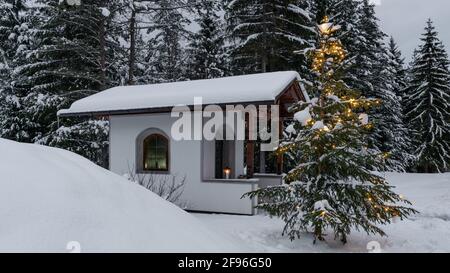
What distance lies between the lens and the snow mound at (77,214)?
2279 millimetres

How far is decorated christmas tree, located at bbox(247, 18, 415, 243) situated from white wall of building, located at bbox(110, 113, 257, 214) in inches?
128

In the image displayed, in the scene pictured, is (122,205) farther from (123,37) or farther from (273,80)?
(123,37)

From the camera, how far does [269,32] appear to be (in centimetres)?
1964

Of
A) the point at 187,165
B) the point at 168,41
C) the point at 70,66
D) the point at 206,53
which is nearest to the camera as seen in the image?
the point at 187,165

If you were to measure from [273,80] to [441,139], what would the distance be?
2104 cm

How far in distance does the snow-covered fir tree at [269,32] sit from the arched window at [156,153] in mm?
8242

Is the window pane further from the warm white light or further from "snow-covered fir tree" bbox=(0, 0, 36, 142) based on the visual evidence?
"snow-covered fir tree" bbox=(0, 0, 36, 142)

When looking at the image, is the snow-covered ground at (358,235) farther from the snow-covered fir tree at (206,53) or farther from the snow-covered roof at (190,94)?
the snow-covered fir tree at (206,53)

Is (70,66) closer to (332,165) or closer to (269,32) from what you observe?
(269,32)

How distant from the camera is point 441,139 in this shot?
28.4 metres

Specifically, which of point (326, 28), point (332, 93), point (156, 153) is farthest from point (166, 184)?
point (326, 28)

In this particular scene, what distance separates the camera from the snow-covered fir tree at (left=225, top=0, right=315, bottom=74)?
779 inches

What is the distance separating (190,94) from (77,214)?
9972mm

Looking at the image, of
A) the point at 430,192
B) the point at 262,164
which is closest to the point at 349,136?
the point at 262,164
